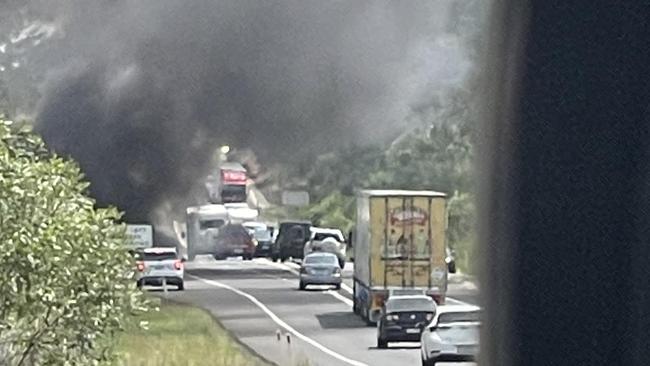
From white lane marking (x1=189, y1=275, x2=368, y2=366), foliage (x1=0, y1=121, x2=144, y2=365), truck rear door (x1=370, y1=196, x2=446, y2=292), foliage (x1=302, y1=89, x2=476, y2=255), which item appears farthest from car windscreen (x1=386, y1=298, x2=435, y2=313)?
foliage (x1=0, y1=121, x2=144, y2=365)

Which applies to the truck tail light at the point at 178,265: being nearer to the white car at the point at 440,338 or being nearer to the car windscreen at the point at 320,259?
the car windscreen at the point at 320,259

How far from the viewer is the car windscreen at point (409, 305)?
12.7m

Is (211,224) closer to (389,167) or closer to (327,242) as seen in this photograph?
(327,242)

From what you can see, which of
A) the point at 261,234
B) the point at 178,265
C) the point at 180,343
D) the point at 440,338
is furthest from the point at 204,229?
the point at 440,338

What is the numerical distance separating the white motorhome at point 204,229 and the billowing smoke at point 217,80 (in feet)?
2.64

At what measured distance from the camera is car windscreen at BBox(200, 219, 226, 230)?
16188 millimetres

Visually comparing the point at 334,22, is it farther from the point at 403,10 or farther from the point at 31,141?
the point at 31,141

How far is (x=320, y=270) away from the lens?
15109mm

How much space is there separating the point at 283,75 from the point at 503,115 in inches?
591

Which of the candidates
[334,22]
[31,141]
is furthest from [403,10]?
[31,141]

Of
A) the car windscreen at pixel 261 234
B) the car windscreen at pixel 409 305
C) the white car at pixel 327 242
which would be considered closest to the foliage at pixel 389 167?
the white car at pixel 327 242

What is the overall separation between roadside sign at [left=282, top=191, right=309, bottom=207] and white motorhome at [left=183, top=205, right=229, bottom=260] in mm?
868

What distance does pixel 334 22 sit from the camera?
15.1 metres

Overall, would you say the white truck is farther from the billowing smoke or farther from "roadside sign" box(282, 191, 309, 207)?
the billowing smoke
